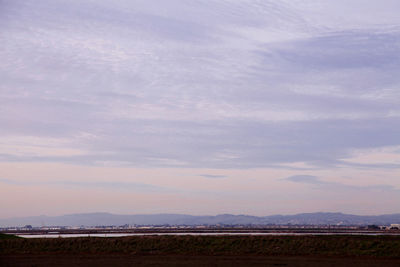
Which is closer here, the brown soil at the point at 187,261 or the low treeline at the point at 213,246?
the brown soil at the point at 187,261

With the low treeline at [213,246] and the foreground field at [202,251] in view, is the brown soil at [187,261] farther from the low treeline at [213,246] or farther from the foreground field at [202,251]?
the low treeline at [213,246]

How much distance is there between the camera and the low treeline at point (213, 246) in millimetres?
43938

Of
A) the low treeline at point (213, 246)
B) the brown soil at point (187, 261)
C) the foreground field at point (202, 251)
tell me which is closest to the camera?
the brown soil at point (187, 261)

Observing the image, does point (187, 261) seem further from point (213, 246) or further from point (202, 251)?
point (213, 246)

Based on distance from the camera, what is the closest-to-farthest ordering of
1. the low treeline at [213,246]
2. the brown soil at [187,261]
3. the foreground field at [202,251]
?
1. the brown soil at [187,261]
2. the foreground field at [202,251]
3. the low treeline at [213,246]

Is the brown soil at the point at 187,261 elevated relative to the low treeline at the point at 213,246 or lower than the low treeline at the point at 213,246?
lower

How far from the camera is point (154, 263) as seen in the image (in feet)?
123

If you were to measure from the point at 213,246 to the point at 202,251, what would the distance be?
2.05 metres

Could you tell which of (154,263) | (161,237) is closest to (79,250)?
(161,237)

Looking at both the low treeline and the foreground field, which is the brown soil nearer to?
the foreground field

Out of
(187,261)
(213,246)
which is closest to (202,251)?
(213,246)

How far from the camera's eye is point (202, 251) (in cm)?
4512

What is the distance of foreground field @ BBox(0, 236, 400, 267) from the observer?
3844 centimetres

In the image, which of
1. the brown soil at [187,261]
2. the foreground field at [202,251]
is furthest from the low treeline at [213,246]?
the brown soil at [187,261]
